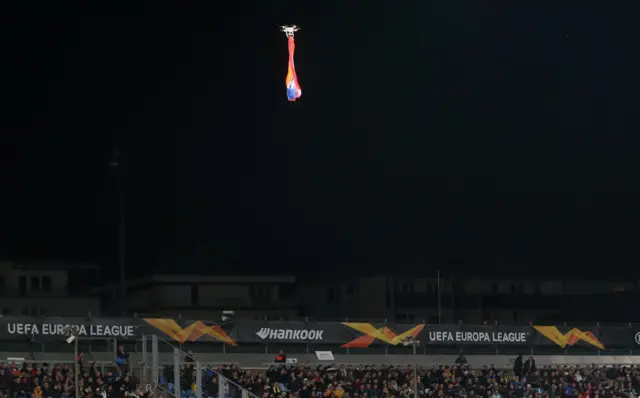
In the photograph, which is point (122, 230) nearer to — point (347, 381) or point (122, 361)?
point (122, 361)

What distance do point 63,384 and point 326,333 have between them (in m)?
10.5

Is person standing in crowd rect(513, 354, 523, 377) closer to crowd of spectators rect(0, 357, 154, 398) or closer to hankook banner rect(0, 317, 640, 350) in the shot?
hankook banner rect(0, 317, 640, 350)

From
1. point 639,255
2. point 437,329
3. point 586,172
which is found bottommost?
point 437,329

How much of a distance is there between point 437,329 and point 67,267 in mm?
11449

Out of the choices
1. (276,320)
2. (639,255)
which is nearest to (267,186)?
(276,320)

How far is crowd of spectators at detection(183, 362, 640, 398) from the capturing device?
3266 cm

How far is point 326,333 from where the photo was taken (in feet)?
121

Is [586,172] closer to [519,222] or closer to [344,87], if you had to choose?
[519,222]

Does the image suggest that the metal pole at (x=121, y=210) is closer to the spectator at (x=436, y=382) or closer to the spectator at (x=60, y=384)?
the spectator at (x=436, y=382)

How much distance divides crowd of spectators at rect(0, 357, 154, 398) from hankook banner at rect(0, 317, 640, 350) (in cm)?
264

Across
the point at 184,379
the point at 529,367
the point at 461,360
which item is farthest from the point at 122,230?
the point at 529,367

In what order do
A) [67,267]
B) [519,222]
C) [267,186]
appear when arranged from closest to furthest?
[67,267] → [267,186] → [519,222]

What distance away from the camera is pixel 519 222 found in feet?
137

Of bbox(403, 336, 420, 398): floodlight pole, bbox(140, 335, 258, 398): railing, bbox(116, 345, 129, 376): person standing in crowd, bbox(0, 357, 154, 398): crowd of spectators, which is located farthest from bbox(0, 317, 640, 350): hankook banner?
bbox(140, 335, 258, 398): railing
